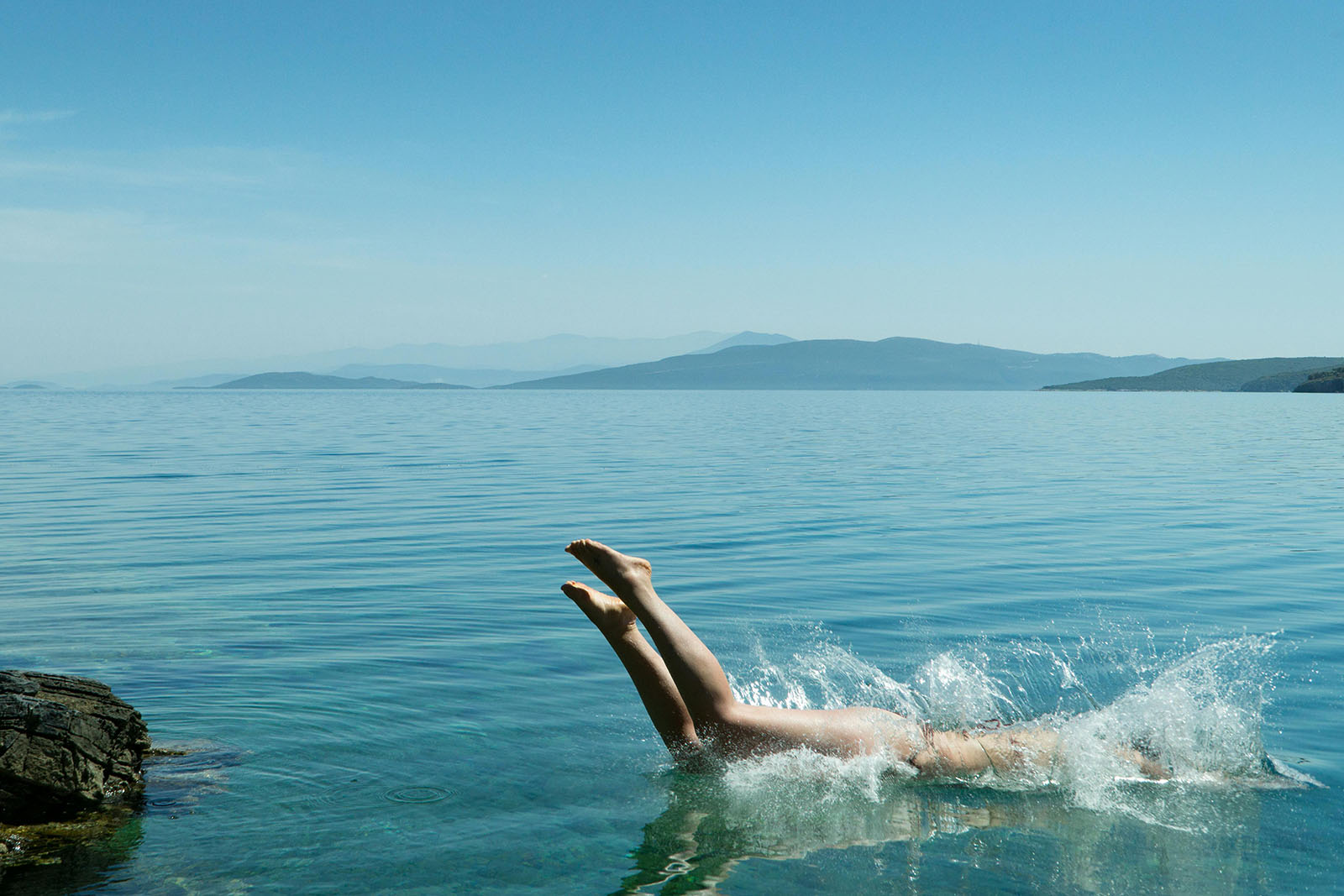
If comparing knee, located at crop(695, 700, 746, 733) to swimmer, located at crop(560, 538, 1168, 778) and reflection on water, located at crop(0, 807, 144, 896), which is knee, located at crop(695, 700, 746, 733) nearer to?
swimmer, located at crop(560, 538, 1168, 778)

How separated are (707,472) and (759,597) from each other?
17.6 metres

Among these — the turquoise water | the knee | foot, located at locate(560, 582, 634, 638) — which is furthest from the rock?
the knee

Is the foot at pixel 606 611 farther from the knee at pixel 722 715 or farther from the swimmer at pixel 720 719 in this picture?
the knee at pixel 722 715

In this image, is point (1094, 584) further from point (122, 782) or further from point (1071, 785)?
point (122, 782)

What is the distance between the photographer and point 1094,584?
1507 cm

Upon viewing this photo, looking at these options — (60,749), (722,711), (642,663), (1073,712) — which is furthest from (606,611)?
(1073,712)

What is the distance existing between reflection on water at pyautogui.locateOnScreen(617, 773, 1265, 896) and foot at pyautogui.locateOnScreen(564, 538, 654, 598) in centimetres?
156

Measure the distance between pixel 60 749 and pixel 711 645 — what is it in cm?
644

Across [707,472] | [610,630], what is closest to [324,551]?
[610,630]

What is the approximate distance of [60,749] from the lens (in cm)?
714

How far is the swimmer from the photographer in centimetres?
682

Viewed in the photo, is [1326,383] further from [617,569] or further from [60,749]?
[60,749]

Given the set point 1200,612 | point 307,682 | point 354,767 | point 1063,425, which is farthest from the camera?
point 1063,425

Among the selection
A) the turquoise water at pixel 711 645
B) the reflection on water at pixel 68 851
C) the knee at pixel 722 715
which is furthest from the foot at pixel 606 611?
the reflection on water at pixel 68 851
